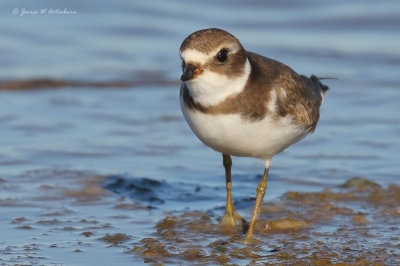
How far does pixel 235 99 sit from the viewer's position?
5.37 metres

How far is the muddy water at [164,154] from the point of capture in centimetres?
559

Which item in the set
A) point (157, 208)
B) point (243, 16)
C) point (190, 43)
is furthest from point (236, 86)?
point (243, 16)

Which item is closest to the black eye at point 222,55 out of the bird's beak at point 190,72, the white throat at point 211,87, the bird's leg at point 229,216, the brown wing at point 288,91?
the white throat at point 211,87

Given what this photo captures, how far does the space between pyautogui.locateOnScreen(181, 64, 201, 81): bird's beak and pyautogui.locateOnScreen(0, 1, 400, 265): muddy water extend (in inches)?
46.4

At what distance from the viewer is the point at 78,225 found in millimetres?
5957

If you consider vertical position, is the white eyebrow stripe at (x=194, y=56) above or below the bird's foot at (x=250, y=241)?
above

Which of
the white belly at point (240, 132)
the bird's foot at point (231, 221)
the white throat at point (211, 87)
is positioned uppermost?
the white throat at point (211, 87)

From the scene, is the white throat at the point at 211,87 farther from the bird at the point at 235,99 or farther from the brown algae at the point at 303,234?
the brown algae at the point at 303,234

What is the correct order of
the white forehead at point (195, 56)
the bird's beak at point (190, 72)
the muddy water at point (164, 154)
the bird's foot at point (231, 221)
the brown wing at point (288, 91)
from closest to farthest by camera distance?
the bird's beak at point (190, 72) < the white forehead at point (195, 56) < the muddy water at point (164, 154) < the brown wing at point (288, 91) < the bird's foot at point (231, 221)

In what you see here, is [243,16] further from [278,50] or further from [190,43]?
[190,43]

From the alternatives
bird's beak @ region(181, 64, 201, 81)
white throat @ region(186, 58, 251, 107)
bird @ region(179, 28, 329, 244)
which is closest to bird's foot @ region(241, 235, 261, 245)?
bird @ region(179, 28, 329, 244)

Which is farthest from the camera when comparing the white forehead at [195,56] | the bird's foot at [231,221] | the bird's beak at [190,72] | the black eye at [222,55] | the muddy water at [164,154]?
the bird's foot at [231,221]

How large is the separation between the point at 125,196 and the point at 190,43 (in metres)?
1.98

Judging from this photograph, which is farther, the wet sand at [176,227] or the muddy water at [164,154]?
the muddy water at [164,154]
